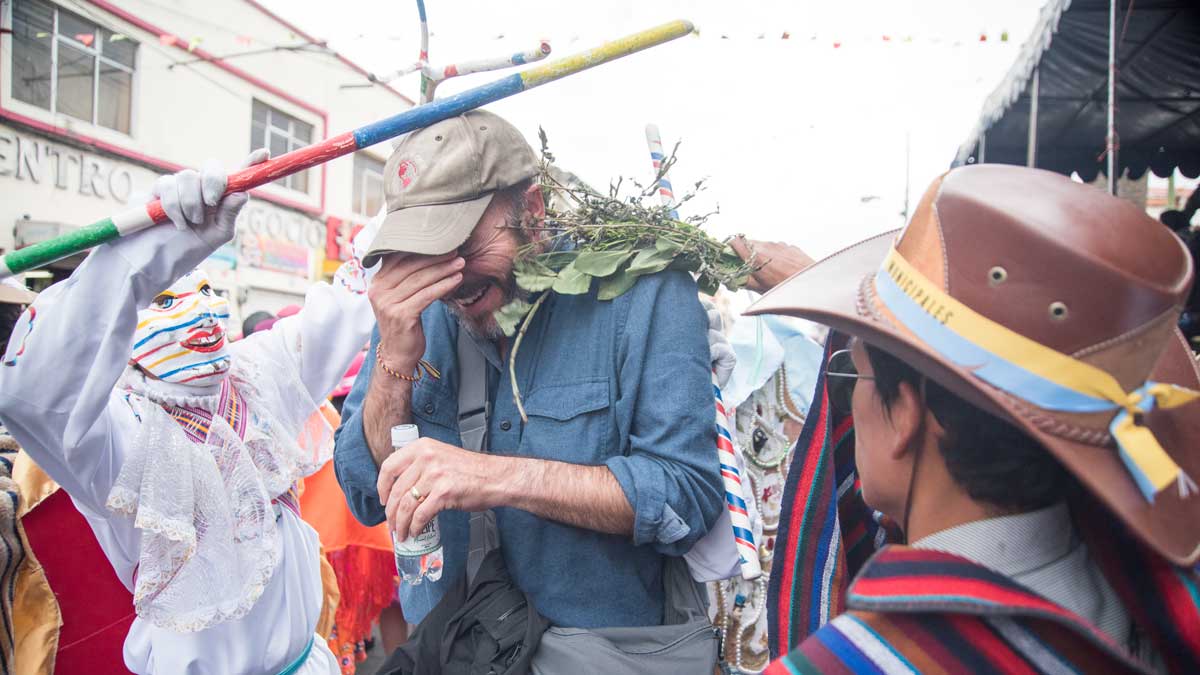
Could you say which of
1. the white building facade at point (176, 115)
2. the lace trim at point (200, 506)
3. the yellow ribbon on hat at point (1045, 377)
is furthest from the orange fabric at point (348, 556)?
the white building facade at point (176, 115)

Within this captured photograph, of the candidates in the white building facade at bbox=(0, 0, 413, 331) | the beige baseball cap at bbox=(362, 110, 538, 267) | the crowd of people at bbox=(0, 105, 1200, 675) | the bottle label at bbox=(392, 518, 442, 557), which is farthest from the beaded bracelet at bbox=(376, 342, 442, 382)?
the white building facade at bbox=(0, 0, 413, 331)

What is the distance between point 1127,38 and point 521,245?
4777mm

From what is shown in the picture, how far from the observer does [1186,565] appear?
0.83m

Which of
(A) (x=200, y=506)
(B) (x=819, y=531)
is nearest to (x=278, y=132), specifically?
(A) (x=200, y=506)

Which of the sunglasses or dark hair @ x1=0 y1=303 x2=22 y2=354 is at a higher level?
the sunglasses

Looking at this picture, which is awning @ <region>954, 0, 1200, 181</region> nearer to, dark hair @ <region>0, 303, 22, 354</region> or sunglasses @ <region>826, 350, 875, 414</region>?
sunglasses @ <region>826, 350, 875, 414</region>

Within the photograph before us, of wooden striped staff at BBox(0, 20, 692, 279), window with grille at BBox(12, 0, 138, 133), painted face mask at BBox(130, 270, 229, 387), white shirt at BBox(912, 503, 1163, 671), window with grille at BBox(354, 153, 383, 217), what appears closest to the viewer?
white shirt at BBox(912, 503, 1163, 671)

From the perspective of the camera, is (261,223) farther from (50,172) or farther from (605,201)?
(605,201)

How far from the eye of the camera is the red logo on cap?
1653mm

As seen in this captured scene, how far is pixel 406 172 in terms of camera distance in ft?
5.47

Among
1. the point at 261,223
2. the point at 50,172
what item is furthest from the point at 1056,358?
the point at 261,223

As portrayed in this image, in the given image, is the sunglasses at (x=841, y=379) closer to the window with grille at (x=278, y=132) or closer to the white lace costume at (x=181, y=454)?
the white lace costume at (x=181, y=454)

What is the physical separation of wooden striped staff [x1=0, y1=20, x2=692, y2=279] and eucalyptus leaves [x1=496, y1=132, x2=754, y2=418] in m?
0.16

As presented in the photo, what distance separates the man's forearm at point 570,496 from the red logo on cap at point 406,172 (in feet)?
2.46
